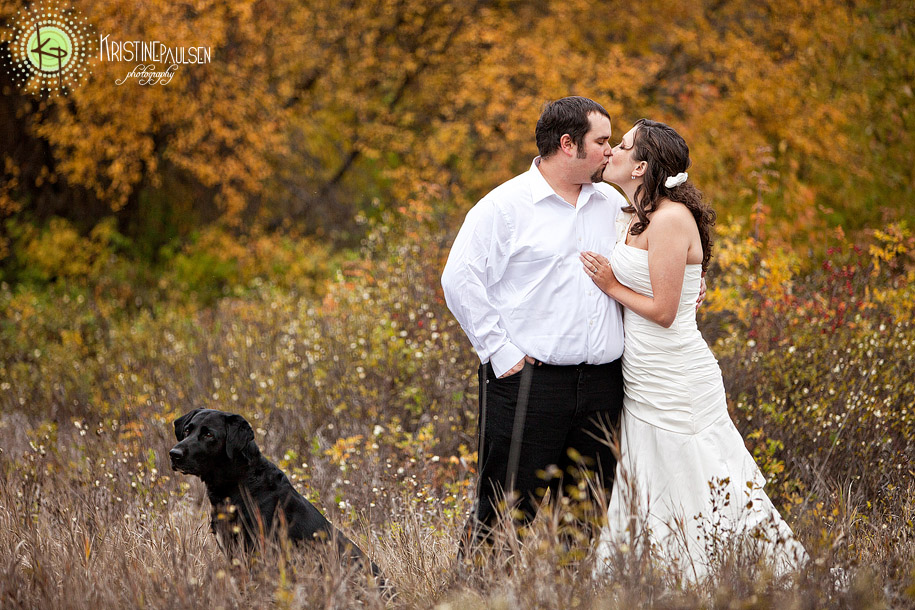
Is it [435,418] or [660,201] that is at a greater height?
[660,201]

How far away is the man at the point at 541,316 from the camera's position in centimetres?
333

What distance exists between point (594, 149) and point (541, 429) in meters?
1.20

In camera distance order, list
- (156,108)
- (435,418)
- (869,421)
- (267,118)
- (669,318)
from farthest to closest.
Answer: (267,118), (156,108), (435,418), (869,421), (669,318)

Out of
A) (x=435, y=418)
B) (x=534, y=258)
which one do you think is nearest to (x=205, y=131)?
(x=435, y=418)

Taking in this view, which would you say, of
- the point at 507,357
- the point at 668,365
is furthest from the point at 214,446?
the point at 668,365

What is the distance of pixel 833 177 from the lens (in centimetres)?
898

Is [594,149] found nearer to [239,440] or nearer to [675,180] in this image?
[675,180]

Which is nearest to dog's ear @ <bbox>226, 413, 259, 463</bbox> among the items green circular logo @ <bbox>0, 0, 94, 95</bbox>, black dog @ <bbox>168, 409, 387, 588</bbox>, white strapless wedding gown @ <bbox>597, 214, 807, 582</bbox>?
black dog @ <bbox>168, 409, 387, 588</bbox>

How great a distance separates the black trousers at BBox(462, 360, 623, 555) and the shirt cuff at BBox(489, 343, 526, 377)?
49mm

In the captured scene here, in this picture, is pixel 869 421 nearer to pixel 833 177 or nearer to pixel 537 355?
pixel 537 355

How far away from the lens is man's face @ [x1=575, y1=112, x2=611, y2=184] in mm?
3363

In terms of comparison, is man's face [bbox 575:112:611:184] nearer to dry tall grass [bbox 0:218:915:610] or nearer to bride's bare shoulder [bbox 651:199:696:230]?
bride's bare shoulder [bbox 651:199:696:230]

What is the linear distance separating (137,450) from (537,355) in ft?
9.35

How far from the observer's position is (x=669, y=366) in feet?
10.8
